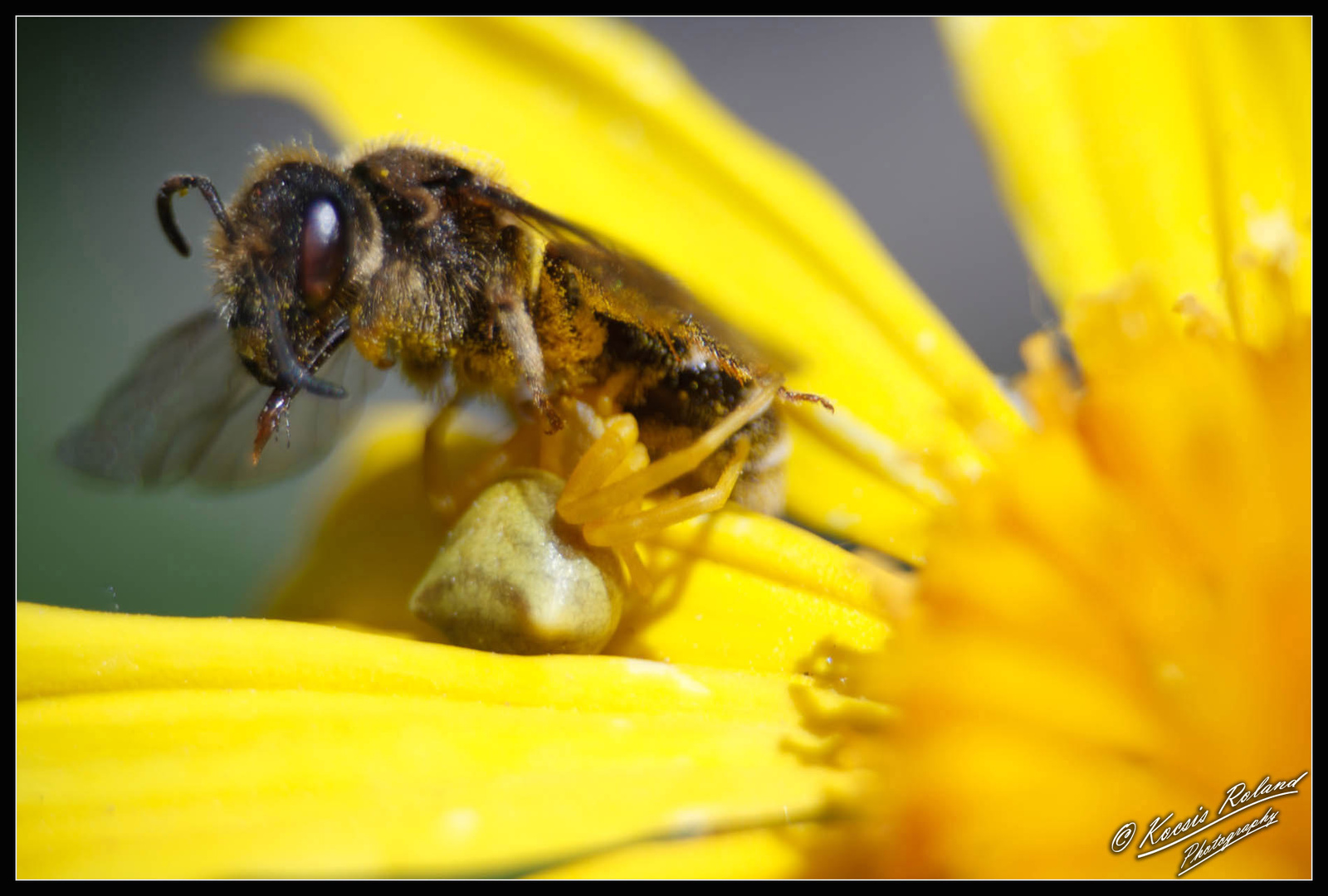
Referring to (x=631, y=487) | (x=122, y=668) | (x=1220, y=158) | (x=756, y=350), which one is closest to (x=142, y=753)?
(x=122, y=668)

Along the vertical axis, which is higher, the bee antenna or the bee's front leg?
the bee antenna

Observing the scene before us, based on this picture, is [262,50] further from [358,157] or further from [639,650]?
[639,650]

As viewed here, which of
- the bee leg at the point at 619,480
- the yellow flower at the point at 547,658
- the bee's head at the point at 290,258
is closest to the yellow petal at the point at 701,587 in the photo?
the yellow flower at the point at 547,658

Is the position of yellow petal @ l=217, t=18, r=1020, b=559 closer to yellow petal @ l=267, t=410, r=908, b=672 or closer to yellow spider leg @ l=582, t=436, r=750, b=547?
yellow petal @ l=267, t=410, r=908, b=672

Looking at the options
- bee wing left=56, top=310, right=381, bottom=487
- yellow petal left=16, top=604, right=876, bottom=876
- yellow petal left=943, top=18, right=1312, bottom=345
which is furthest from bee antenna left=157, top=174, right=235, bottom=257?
yellow petal left=943, top=18, right=1312, bottom=345

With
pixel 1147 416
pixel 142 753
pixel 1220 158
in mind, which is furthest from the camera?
pixel 1220 158

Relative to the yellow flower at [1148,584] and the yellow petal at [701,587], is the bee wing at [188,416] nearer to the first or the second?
the yellow petal at [701,587]
